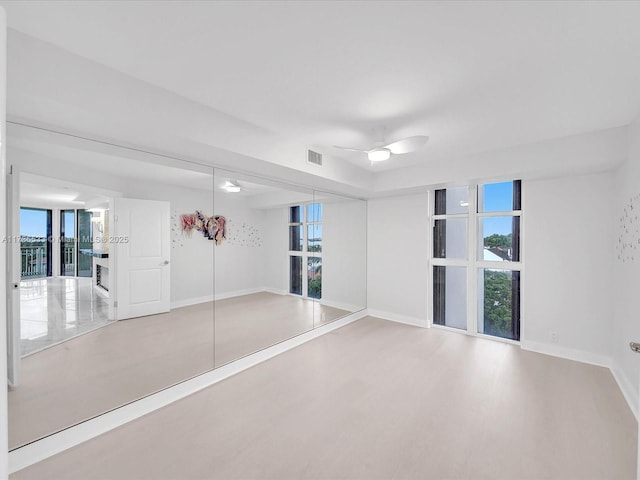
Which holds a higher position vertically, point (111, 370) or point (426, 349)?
point (111, 370)

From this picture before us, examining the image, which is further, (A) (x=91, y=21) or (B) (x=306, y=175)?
(B) (x=306, y=175)

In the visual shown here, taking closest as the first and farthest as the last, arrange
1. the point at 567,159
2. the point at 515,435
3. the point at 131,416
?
the point at 515,435 < the point at 131,416 < the point at 567,159

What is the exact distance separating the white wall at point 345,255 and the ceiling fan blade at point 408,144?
1.93 meters

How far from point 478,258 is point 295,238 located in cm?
269

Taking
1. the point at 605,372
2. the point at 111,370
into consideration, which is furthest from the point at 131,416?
the point at 605,372

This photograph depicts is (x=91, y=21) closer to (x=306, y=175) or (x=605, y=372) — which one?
(x=306, y=175)

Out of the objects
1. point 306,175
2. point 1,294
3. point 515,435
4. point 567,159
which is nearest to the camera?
point 1,294

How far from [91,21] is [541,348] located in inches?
204

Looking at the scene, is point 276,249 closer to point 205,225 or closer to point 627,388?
point 205,225

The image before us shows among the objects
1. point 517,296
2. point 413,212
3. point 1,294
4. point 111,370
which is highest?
point 413,212

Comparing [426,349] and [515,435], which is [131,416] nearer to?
[515,435]

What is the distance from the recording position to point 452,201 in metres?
4.48

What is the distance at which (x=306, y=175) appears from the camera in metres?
3.44

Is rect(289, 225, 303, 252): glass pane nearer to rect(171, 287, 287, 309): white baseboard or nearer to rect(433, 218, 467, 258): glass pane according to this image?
rect(171, 287, 287, 309): white baseboard
